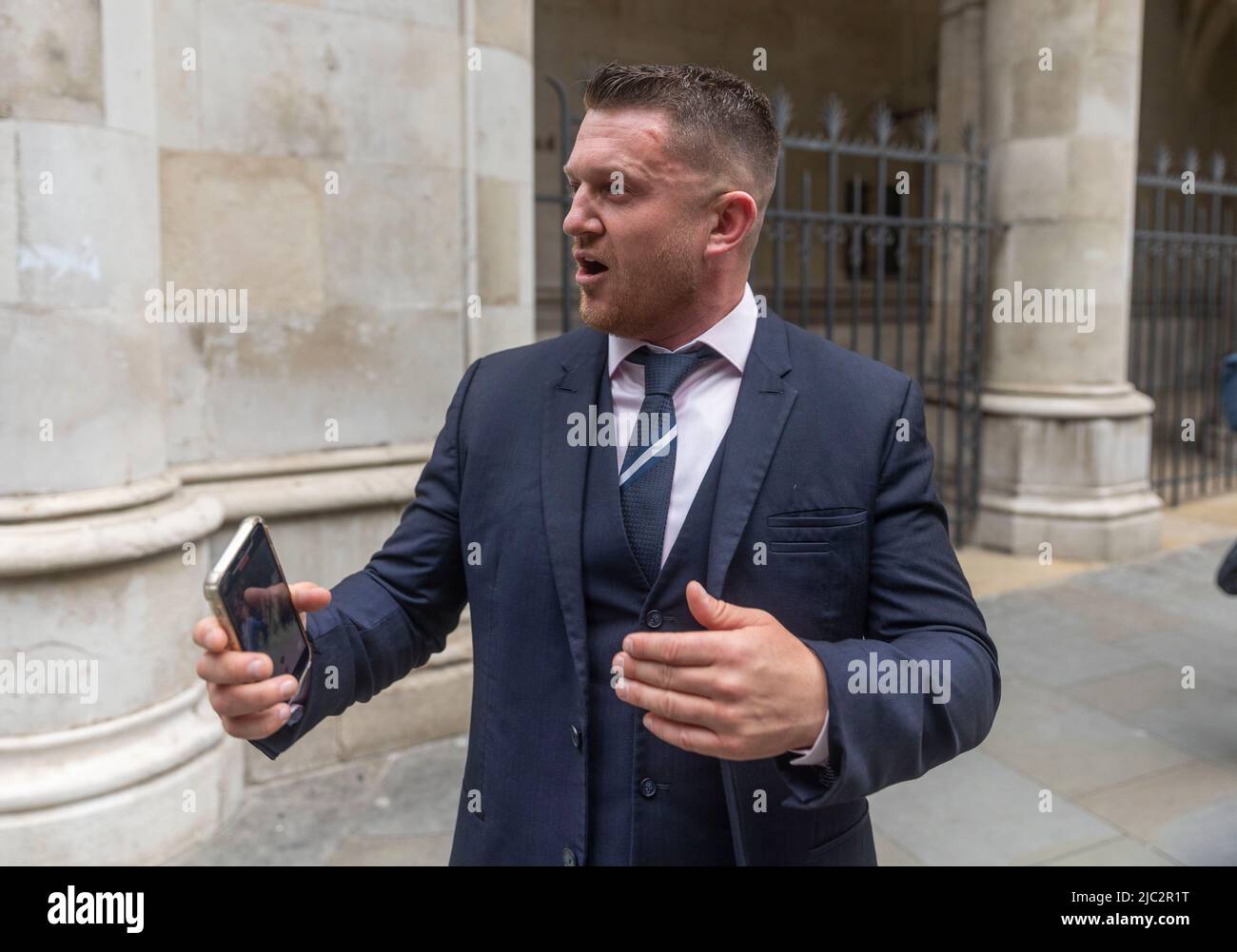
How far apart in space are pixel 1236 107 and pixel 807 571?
17.9 metres

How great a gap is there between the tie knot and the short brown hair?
27 cm

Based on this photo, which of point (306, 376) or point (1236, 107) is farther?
point (1236, 107)

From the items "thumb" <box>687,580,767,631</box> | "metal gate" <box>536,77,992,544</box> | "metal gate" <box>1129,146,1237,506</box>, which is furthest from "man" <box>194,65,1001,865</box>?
"metal gate" <box>1129,146,1237,506</box>

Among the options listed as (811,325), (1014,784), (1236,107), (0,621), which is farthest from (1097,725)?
(1236,107)

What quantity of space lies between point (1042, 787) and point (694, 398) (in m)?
3.26

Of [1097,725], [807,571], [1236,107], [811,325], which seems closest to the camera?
[807,571]

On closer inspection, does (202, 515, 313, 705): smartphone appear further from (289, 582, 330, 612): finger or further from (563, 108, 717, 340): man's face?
(563, 108, 717, 340): man's face

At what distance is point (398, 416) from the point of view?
464cm

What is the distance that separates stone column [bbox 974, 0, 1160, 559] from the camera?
25.1 feet

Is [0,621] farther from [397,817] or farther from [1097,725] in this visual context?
[1097,725]

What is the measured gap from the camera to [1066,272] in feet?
25.6

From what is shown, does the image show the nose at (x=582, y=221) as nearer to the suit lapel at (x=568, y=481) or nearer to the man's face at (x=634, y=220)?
the man's face at (x=634, y=220)

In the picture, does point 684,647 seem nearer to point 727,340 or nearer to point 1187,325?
point 727,340

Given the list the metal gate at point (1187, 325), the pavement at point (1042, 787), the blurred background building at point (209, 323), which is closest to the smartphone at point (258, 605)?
the blurred background building at point (209, 323)
